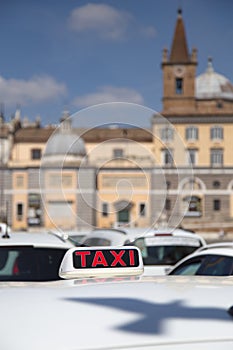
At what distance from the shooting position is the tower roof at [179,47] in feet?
297

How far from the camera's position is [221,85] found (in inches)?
3812

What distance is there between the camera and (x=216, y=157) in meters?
83.9

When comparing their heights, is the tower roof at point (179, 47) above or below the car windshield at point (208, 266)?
above

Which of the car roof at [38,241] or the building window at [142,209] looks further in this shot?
the car roof at [38,241]

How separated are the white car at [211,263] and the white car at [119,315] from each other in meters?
5.22

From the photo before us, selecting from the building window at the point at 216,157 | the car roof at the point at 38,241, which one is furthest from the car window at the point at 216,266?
the building window at the point at 216,157

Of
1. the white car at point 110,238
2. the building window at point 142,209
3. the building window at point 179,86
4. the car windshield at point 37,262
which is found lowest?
the car windshield at point 37,262

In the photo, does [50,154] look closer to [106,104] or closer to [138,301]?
[106,104]

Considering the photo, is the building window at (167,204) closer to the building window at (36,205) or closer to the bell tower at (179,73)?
the building window at (36,205)

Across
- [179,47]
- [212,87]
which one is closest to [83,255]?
[179,47]

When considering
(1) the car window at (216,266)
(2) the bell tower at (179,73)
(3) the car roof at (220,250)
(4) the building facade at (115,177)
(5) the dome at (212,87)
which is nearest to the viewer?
(4) the building facade at (115,177)

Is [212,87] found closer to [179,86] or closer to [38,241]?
[179,86]

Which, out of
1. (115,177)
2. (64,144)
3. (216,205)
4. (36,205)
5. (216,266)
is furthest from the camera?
(216,205)

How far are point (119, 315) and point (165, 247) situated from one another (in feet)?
29.9
